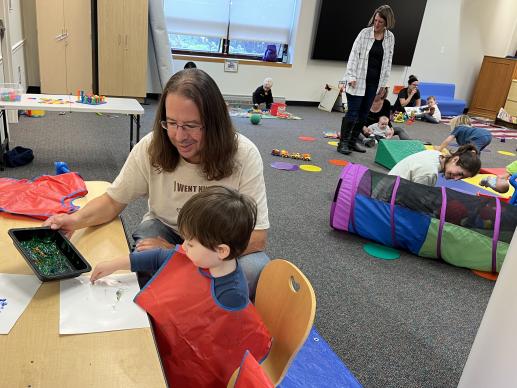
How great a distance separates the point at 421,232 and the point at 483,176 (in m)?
1.98

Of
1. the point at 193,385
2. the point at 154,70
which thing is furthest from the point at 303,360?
the point at 154,70

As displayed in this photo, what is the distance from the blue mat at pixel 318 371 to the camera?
1.68 m

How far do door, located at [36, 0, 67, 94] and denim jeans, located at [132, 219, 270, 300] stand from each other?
4955 millimetres

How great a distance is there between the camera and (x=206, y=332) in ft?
3.36

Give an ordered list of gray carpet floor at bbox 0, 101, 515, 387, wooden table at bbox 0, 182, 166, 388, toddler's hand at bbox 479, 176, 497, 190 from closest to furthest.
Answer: wooden table at bbox 0, 182, 166, 388, gray carpet floor at bbox 0, 101, 515, 387, toddler's hand at bbox 479, 176, 497, 190

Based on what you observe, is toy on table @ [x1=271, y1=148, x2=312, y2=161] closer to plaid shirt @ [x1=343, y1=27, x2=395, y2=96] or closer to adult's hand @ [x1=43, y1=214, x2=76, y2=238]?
plaid shirt @ [x1=343, y1=27, x2=395, y2=96]

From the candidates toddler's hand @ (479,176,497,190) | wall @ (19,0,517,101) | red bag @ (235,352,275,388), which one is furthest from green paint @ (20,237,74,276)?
wall @ (19,0,517,101)

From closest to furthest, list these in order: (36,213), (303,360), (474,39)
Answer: (36,213)
(303,360)
(474,39)

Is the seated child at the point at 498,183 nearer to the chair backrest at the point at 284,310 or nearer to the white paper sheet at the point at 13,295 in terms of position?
the chair backrest at the point at 284,310

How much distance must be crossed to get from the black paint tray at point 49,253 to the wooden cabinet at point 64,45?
5199 millimetres

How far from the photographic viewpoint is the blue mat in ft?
5.52

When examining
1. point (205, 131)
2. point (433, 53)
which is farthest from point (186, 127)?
point (433, 53)

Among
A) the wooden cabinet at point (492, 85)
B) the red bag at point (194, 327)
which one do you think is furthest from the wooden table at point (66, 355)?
the wooden cabinet at point (492, 85)

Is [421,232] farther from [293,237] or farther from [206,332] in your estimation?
[206,332]
